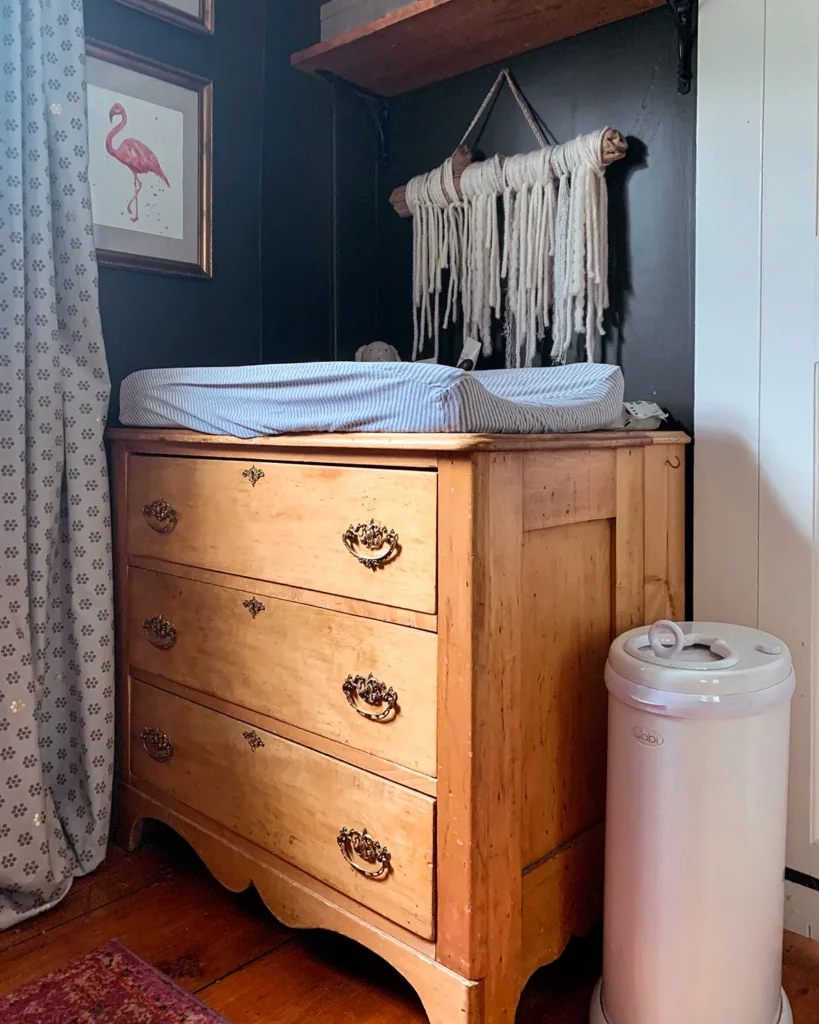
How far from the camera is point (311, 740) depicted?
1.31 m

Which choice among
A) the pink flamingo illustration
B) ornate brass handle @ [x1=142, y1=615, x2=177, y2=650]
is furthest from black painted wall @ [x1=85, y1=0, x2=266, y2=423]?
ornate brass handle @ [x1=142, y1=615, x2=177, y2=650]

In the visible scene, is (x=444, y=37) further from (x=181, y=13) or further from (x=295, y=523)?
(x=295, y=523)

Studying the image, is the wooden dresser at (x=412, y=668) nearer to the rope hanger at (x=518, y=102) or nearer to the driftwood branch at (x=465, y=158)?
the driftwood branch at (x=465, y=158)

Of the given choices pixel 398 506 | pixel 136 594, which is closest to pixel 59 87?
pixel 136 594

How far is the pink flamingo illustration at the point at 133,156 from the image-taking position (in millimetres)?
1737

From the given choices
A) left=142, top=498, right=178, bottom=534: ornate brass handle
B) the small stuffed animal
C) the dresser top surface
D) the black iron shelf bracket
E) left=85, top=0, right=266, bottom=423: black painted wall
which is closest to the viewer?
the dresser top surface

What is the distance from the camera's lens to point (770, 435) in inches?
54.7

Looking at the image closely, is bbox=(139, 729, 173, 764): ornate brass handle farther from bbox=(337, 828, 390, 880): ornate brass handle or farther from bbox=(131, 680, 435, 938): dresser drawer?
bbox=(337, 828, 390, 880): ornate brass handle

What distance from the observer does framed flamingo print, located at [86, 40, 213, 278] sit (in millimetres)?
1722

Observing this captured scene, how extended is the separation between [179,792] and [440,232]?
1.26 m

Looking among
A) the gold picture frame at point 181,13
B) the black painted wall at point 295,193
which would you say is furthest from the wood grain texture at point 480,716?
the gold picture frame at point 181,13

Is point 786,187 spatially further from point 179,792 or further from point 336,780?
point 179,792

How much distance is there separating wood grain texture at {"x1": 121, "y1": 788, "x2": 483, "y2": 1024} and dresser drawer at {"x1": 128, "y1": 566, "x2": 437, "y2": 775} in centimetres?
25

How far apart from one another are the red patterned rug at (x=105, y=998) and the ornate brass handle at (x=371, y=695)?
0.47 meters
